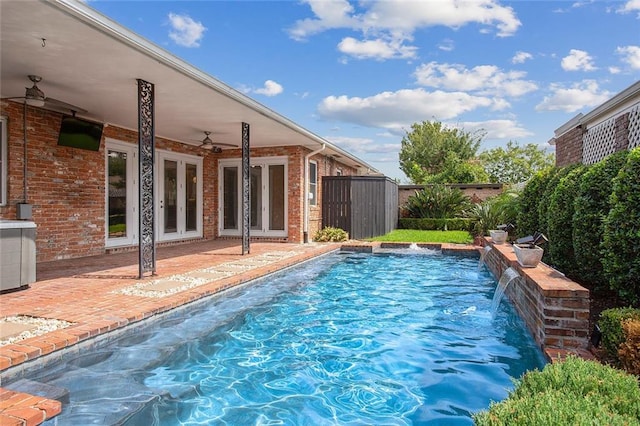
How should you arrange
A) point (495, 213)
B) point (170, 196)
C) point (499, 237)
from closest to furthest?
1. point (499, 237)
2. point (170, 196)
3. point (495, 213)

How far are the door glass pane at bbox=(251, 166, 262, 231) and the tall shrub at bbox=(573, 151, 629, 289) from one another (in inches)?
336

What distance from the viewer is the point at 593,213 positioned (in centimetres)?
416

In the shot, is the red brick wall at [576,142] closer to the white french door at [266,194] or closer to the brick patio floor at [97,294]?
the brick patio floor at [97,294]

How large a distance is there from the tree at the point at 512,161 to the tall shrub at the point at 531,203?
30945mm

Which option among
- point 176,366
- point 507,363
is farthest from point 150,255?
point 507,363

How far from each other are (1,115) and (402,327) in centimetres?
692

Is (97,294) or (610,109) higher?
(610,109)

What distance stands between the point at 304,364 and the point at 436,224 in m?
12.8

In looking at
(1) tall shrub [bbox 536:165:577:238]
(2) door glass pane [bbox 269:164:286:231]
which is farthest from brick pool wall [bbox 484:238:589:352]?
(2) door glass pane [bbox 269:164:286:231]

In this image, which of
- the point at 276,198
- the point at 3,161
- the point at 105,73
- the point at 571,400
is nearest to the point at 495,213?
the point at 276,198

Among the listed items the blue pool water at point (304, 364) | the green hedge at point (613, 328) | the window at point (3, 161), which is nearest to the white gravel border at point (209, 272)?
the blue pool water at point (304, 364)

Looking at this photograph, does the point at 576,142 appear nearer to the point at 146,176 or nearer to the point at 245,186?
the point at 245,186

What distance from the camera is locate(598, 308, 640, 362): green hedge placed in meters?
2.69

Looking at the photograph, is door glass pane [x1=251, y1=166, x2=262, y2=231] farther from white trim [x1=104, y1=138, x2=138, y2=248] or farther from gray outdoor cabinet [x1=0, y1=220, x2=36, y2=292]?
gray outdoor cabinet [x1=0, y1=220, x2=36, y2=292]
